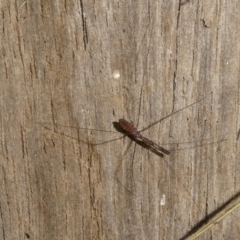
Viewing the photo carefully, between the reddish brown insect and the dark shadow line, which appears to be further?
the dark shadow line

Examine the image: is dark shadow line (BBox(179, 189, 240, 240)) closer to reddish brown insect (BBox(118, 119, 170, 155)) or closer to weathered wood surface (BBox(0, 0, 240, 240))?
weathered wood surface (BBox(0, 0, 240, 240))

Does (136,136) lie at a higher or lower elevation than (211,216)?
higher

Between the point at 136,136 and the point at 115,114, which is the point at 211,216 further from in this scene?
the point at 115,114

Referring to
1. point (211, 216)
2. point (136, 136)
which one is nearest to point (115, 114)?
point (136, 136)

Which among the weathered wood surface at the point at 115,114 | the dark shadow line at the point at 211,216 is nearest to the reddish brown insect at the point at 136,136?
the weathered wood surface at the point at 115,114

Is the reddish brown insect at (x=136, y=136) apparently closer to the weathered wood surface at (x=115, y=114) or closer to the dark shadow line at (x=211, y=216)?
the weathered wood surface at (x=115, y=114)

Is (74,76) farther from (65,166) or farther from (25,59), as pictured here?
(65,166)

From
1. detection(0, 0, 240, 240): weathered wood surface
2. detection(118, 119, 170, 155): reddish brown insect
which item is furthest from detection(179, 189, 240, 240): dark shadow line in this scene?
detection(118, 119, 170, 155): reddish brown insect
